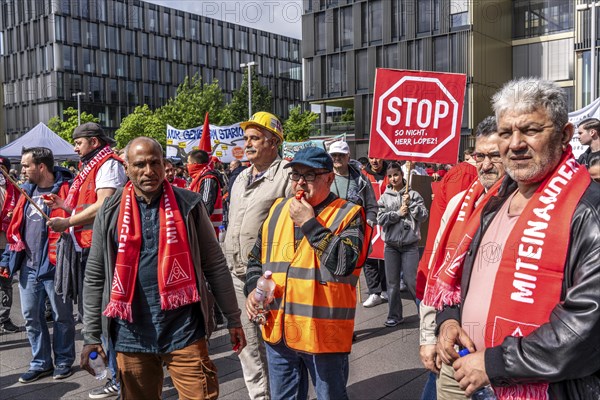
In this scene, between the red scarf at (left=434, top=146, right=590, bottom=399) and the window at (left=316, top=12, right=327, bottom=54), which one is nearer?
the red scarf at (left=434, top=146, right=590, bottom=399)

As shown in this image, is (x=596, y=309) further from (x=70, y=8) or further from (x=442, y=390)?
(x=70, y=8)

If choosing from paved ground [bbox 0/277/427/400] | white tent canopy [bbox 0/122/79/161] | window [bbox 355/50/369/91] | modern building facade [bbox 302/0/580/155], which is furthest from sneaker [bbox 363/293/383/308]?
window [bbox 355/50/369/91]

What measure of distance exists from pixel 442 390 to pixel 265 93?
42589 mm

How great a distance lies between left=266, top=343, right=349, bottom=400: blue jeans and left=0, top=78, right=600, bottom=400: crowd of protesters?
1 centimetres

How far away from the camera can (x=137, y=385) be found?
3.24m

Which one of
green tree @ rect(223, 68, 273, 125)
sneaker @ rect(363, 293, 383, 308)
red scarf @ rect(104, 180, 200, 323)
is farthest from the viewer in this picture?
green tree @ rect(223, 68, 273, 125)

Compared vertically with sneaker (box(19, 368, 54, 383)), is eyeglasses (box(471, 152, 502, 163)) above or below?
above

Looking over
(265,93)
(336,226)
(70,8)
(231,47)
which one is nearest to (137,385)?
(336,226)

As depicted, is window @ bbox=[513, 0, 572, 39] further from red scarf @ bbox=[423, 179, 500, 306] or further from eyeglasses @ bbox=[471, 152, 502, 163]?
red scarf @ bbox=[423, 179, 500, 306]

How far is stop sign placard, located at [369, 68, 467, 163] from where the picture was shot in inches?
212

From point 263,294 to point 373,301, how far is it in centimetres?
456

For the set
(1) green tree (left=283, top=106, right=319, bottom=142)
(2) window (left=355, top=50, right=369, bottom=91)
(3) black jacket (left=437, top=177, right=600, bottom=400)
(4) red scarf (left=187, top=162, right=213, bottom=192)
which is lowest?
(3) black jacket (left=437, top=177, right=600, bottom=400)

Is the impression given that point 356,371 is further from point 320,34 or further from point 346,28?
point 320,34

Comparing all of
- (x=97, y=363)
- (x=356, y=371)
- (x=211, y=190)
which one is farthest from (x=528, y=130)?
(x=211, y=190)
